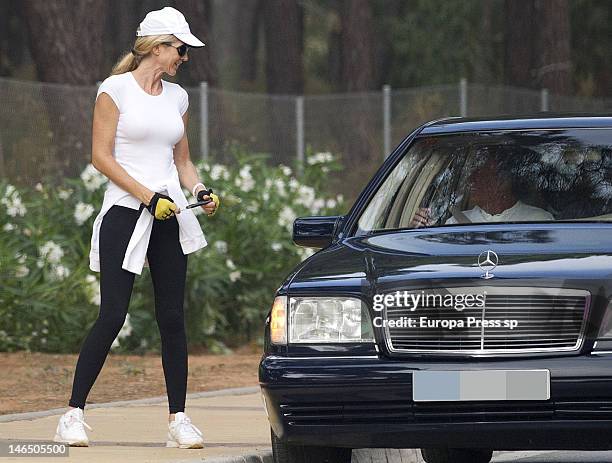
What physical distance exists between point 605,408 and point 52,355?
25.0 feet

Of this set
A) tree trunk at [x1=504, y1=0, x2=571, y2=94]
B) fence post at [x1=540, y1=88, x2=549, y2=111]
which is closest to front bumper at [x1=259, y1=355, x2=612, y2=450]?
fence post at [x1=540, y1=88, x2=549, y2=111]

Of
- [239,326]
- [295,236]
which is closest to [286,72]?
[239,326]

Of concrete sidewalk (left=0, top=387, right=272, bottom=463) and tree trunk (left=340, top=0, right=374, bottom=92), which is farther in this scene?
tree trunk (left=340, top=0, right=374, bottom=92)

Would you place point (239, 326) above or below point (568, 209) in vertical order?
below

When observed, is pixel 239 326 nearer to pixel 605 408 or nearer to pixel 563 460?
pixel 563 460

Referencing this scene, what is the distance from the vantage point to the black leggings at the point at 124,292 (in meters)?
A: 8.55

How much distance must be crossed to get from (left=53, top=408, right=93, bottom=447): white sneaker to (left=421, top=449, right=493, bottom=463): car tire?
1.62 m

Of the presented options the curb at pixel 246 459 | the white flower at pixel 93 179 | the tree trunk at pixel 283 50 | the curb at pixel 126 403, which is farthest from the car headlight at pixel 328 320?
the tree trunk at pixel 283 50

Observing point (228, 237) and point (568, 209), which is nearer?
point (568, 209)

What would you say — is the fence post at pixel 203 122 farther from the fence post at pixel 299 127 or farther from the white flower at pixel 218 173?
the white flower at pixel 218 173

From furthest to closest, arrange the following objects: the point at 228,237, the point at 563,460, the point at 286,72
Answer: the point at 286,72 → the point at 228,237 → the point at 563,460

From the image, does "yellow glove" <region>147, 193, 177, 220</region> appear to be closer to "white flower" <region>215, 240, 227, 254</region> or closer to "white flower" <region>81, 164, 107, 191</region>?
"white flower" <region>81, 164, 107, 191</region>

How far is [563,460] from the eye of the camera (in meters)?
9.58

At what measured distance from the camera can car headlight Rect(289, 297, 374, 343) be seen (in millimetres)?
7148
